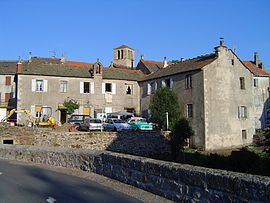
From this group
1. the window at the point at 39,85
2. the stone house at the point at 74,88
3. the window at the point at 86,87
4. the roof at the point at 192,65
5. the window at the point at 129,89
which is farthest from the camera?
the window at the point at 129,89

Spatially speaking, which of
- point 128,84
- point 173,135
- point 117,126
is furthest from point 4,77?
point 173,135

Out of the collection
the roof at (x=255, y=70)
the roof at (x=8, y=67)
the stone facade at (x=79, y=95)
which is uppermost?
the roof at (x=8, y=67)

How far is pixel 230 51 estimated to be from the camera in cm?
3120

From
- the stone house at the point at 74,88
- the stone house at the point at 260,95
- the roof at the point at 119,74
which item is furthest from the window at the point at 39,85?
the stone house at the point at 260,95

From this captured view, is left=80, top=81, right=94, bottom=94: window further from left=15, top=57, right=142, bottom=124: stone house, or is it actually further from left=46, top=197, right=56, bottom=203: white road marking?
left=46, top=197, right=56, bottom=203: white road marking

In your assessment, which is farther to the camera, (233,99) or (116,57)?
(116,57)

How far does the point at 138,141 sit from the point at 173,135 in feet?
12.7

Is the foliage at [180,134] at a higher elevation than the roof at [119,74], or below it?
below

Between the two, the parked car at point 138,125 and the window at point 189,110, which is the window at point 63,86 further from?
the window at point 189,110

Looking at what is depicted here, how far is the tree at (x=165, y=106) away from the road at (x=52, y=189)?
2074 cm

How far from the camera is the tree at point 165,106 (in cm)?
3044

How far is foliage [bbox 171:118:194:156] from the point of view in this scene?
2841cm

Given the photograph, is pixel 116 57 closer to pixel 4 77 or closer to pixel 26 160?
pixel 4 77

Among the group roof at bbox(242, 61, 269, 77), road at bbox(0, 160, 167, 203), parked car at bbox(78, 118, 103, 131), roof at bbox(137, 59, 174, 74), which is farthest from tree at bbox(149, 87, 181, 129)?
road at bbox(0, 160, 167, 203)
